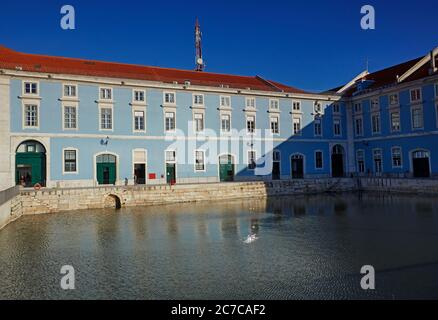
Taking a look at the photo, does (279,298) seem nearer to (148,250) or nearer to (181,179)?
(148,250)

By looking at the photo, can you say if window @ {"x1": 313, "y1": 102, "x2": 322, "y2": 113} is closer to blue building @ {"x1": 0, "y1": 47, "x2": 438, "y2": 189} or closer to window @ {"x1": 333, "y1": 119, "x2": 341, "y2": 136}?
blue building @ {"x1": 0, "y1": 47, "x2": 438, "y2": 189}

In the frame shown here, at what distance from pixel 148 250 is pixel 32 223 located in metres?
Result: 10.8

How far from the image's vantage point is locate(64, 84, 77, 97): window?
3154cm

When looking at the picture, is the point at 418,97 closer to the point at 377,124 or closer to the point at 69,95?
the point at 377,124

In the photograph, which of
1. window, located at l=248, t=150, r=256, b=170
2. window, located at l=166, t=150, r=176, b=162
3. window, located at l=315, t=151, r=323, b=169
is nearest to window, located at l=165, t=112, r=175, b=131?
window, located at l=166, t=150, r=176, b=162

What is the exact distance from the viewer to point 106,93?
33125 millimetres

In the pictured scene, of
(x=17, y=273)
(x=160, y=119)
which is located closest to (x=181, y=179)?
(x=160, y=119)

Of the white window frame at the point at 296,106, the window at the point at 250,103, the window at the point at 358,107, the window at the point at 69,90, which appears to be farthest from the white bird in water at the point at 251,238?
the window at the point at 358,107

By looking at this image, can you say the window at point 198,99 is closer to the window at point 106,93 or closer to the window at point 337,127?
the window at point 106,93

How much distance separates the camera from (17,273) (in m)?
11.2

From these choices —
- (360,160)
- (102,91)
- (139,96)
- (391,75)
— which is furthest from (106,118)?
(391,75)

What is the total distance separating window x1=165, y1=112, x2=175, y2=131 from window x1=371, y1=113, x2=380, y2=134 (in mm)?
22286

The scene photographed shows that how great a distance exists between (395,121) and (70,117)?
31.9 meters
